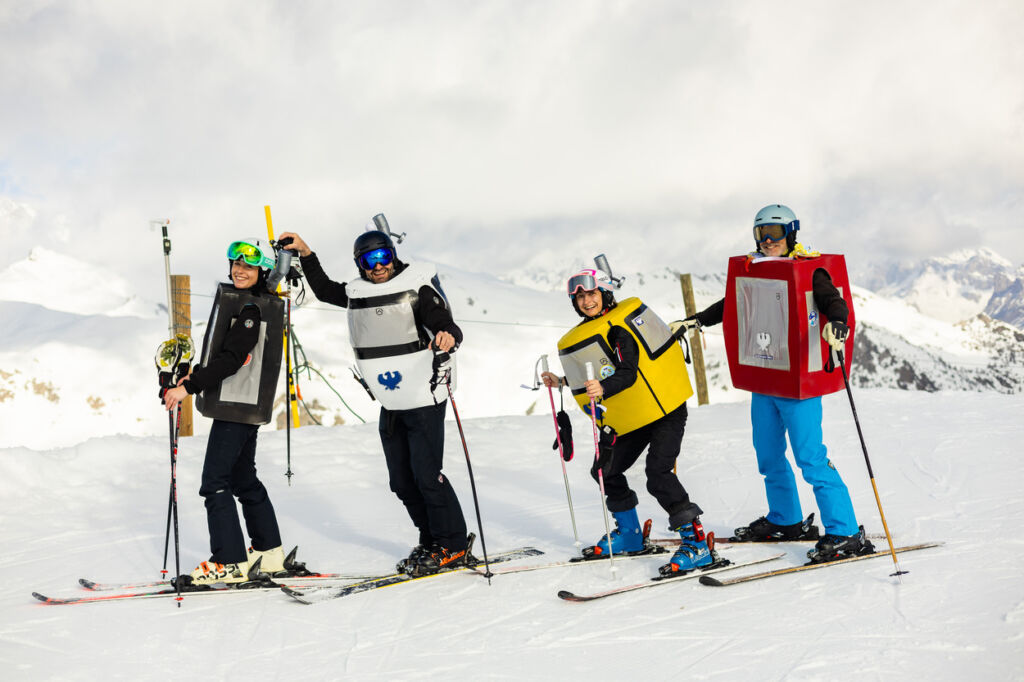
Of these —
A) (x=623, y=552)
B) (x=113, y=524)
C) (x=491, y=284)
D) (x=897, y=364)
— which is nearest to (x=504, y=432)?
(x=113, y=524)

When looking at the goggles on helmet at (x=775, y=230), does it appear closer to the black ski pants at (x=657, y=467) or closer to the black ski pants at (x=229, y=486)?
the black ski pants at (x=657, y=467)

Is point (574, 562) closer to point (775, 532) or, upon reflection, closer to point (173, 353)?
point (775, 532)

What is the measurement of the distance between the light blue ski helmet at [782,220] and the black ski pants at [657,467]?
1.28 m

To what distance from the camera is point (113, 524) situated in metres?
7.34

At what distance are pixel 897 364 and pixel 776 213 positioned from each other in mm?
127882

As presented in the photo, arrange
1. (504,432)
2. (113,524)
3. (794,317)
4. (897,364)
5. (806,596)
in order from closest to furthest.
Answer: (806,596), (794,317), (113,524), (504,432), (897,364)

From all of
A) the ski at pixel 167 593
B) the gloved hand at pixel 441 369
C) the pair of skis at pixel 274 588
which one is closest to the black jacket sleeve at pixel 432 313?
the gloved hand at pixel 441 369

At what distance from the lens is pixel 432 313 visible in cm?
491

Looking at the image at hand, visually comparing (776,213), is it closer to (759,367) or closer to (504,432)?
(759,367)

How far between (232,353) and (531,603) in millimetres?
2356

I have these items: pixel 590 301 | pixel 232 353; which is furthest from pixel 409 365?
pixel 590 301

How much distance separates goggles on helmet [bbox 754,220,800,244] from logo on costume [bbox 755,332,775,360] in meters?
0.61

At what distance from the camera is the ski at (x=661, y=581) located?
428 centimetres

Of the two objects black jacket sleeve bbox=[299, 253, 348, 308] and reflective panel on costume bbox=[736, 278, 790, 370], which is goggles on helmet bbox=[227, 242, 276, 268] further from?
reflective panel on costume bbox=[736, 278, 790, 370]
